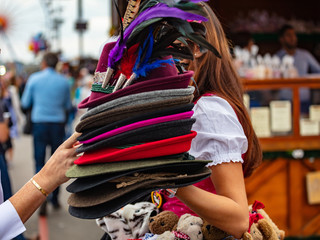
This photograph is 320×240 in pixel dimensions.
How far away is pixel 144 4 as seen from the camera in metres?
1.42

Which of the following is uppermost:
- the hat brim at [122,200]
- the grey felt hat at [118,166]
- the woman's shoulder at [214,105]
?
the woman's shoulder at [214,105]

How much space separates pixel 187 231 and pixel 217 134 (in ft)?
1.28

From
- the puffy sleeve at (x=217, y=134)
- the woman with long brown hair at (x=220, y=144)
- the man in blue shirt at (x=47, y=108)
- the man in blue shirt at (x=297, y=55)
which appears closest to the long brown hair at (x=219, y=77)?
the woman with long brown hair at (x=220, y=144)

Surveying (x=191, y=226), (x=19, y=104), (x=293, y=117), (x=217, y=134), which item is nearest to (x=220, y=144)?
(x=217, y=134)

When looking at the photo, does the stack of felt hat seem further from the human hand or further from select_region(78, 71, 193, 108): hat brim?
the human hand

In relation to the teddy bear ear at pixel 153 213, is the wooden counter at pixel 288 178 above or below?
below

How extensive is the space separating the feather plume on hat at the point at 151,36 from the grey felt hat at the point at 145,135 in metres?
0.17

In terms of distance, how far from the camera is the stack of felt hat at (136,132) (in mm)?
1355

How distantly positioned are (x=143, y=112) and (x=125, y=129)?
0.26 ft

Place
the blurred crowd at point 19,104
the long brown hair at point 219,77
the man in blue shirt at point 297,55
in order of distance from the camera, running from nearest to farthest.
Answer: the long brown hair at point 219,77, the man in blue shirt at point 297,55, the blurred crowd at point 19,104

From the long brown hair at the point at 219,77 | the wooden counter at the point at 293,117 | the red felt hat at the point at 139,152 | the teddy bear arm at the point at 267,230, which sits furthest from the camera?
the wooden counter at the point at 293,117

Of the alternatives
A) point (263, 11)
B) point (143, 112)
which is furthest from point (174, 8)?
point (263, 11)

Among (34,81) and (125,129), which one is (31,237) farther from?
(125,129)

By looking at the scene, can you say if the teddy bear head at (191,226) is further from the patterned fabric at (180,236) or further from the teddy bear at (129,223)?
the teddy bear at (129,223)
